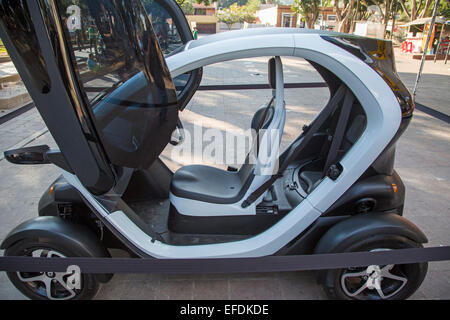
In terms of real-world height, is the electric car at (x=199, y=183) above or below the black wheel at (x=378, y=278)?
above

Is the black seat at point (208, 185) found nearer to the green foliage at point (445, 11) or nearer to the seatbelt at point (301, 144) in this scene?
the seatbelt at point (301, 144)

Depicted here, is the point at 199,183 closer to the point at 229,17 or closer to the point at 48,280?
the point at 48,280

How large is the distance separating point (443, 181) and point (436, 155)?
3.02ft

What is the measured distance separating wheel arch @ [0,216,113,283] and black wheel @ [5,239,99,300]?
0.11 ft

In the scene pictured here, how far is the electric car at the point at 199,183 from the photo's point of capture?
153cm

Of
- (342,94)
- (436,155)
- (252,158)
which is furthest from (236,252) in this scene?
(436,155)

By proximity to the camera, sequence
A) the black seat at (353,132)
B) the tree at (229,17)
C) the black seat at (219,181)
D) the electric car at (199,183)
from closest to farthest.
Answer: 1. the electric car at (199,183)
2. the black seat at (353,132)
3. the black seat at (219,181)
4. the tree at (229,17)

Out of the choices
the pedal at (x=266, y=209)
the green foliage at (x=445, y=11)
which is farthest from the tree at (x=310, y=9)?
the pedal at (x=266, y=209)

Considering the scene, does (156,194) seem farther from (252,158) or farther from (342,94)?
(342,94)

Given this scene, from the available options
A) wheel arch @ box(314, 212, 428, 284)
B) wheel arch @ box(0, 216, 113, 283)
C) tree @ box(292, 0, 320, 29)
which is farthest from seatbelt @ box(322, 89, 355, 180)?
tree @ box(292, 0, 320, 29)

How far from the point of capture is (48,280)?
6.51ft

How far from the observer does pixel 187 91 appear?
2668mm

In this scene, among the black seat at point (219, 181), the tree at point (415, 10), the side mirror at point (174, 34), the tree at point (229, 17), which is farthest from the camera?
the tree at point (229, 17)

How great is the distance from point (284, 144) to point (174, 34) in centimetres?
247
